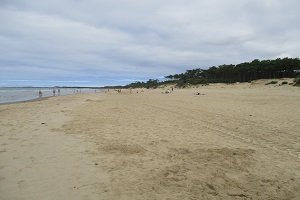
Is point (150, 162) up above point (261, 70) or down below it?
below

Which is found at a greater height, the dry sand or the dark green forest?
the dark green forest

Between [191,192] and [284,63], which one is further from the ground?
[284,63]

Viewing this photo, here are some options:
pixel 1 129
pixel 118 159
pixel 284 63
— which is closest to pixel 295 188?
pixel 118 159

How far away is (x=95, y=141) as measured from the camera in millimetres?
9125

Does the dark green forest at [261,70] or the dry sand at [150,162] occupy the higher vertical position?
the dark green forest at [261,70]

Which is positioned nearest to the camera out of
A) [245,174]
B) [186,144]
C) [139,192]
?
[139,192]

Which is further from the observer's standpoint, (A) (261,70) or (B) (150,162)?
(A) (261,70)

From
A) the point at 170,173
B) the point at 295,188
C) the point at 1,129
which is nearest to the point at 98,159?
the point at 170,173

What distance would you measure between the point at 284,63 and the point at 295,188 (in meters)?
64.4

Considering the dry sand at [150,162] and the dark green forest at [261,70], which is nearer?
the dry sand at [150,162]

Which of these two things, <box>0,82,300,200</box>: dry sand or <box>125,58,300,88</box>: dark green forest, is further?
<box>125,58,300,88</box>: dark green forest

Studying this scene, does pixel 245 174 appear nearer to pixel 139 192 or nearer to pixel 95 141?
pixel 139 192

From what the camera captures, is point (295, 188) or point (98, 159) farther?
point (98, 159)

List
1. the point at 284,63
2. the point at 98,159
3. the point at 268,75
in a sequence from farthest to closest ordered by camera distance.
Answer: the point at 268,75 < the point at 284,63 < the point at 98,159
